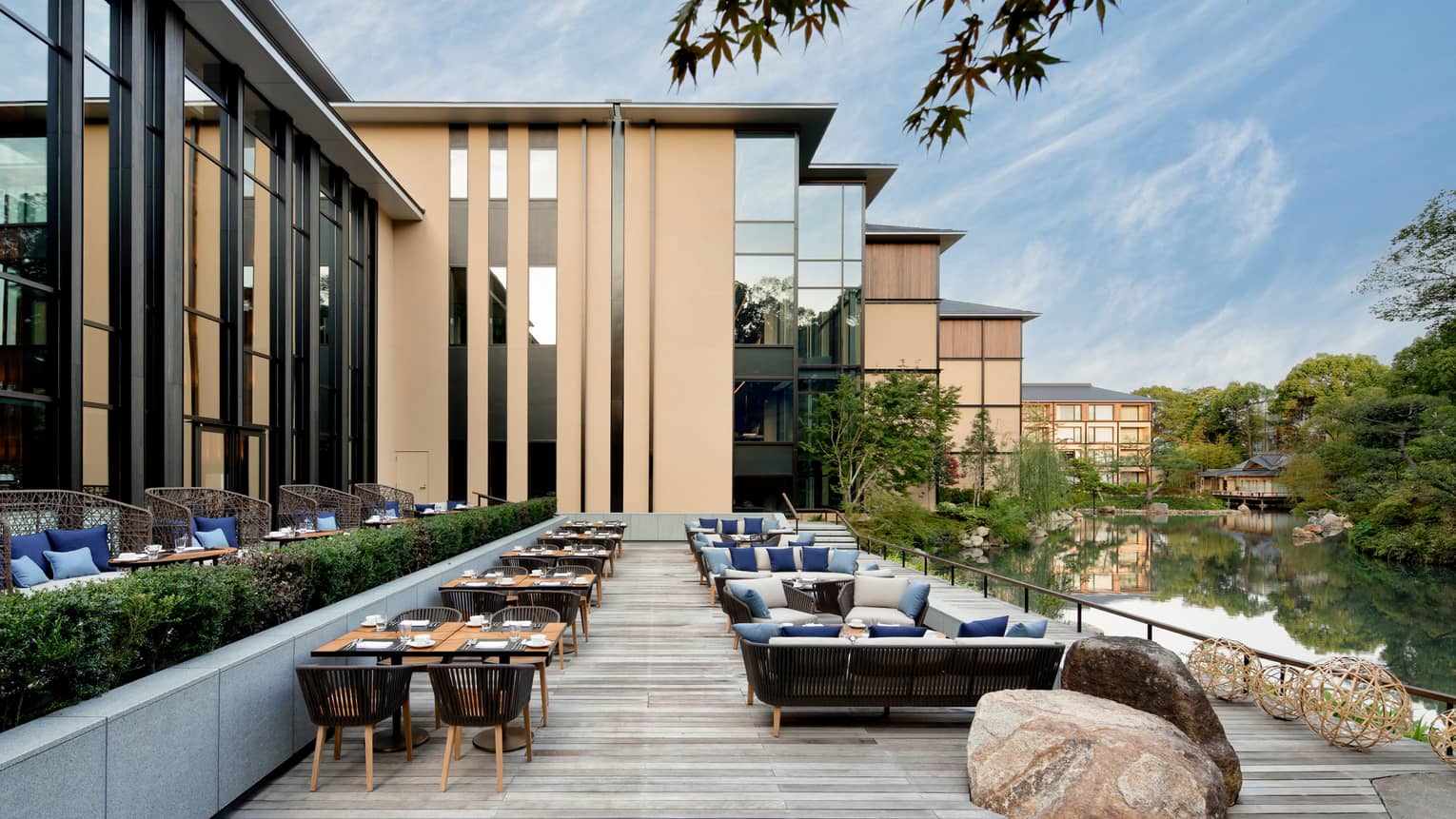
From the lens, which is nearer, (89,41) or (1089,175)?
(89,41)

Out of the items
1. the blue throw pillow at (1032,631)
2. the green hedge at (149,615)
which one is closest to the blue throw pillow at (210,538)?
the green hedge at (149,615)

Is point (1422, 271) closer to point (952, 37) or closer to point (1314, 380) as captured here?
point (1314, 380)

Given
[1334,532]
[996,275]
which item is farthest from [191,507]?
[996,275]

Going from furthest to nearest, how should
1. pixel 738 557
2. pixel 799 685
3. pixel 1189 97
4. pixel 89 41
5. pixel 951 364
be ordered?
pixel 1189 97 → pixel 951 364 → pixel 738 557 → pixel 89 41 → pixel 799 685

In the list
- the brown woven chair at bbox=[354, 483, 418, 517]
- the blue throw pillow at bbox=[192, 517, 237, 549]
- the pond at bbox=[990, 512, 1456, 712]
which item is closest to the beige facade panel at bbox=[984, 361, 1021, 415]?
the pond at bbox=[990, 512, 1456, 712]

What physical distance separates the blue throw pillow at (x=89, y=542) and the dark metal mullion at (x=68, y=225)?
1.10 m

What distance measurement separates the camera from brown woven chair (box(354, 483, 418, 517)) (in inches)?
650

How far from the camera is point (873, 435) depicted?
848 inches

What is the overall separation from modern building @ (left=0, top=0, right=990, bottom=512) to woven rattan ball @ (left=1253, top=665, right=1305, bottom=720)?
46.7 feet

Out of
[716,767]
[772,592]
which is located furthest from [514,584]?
[716,767]

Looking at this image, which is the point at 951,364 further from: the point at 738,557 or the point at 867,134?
the point at 738,557

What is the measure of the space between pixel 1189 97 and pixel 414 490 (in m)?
52.5

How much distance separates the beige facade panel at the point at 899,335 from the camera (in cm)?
2595

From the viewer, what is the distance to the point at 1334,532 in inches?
1428
